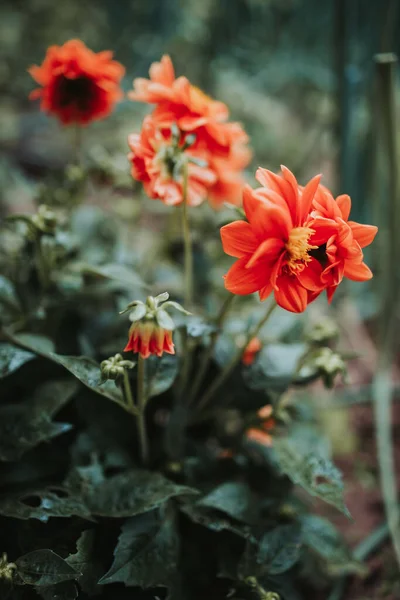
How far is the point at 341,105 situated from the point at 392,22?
0.16 metres

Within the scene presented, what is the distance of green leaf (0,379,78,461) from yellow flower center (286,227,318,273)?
0.92ft

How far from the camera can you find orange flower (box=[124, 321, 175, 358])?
45cm

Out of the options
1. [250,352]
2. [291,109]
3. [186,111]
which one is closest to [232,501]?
[250,352]

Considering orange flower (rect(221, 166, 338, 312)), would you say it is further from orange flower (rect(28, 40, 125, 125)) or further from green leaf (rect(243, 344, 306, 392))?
orange flower (rect(28, 40, 125, 125))

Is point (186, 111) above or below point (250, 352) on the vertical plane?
above

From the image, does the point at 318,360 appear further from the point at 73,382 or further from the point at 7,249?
the point at 7,249

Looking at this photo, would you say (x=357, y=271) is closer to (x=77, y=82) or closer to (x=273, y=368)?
(x=273, y=368)

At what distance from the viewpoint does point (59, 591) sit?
0.47 meters

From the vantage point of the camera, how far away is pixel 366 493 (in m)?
0.87

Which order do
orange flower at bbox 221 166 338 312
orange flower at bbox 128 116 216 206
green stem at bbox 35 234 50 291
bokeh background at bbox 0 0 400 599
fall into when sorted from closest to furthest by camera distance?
orange flower at bbox 221 166 338 312 < orange flower at bbox 128 116 216 206 < green stem at bbox 35 234 50 291 < bokeh background at bbox 0 0 400 599

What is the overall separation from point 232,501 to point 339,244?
321 mm

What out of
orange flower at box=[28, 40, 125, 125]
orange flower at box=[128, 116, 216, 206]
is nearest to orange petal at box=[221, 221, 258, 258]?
orange flower at box=[128, 116, 216, 206]

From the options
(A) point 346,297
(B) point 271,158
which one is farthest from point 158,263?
(B) point 271,158

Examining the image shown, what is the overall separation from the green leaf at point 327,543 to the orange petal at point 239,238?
0.39 m
